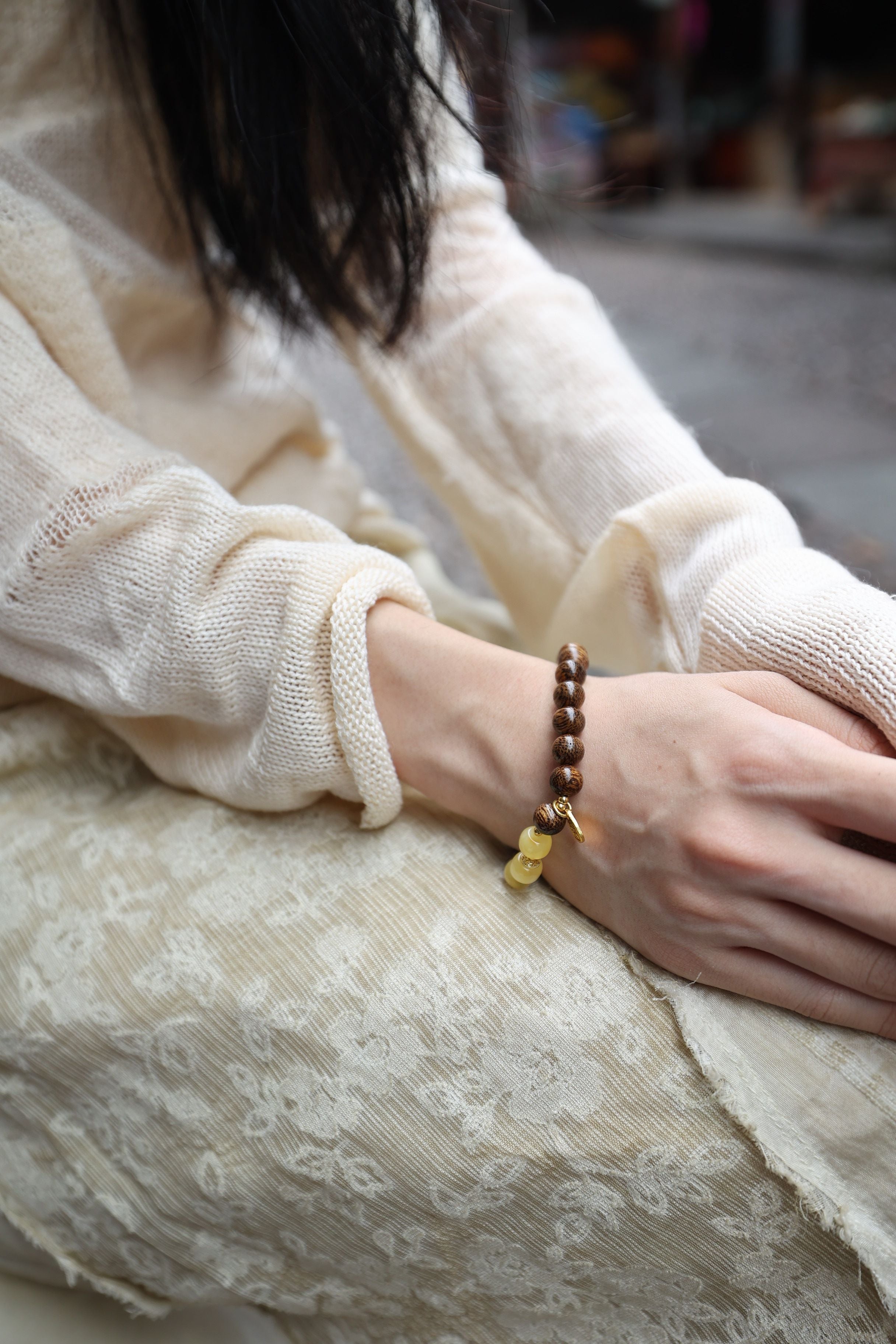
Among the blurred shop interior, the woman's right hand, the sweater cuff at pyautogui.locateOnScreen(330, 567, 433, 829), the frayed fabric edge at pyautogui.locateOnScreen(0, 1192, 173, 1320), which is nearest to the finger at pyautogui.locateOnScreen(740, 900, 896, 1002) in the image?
the woman's right hand

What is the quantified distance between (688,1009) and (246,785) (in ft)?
0.91

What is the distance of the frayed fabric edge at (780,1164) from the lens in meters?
0.41

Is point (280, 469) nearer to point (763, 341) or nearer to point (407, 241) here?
point (407, 241)

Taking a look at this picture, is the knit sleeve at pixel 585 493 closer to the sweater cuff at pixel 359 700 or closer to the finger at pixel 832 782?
the finger at pixel 832 782

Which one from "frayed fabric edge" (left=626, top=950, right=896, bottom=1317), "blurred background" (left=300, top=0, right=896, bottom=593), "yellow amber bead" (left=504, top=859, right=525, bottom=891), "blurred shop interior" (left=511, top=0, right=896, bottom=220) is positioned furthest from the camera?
"blurred shop interior" (left=511, top=0, right=896, bottom=220)

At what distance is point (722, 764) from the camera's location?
1.47ft

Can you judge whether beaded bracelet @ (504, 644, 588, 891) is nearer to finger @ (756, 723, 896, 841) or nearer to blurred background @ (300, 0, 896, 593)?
finger @ (756, 723, 896, 841)

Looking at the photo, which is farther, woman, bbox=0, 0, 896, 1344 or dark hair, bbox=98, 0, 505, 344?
dark hair, bbox=98, 0, 505, 344

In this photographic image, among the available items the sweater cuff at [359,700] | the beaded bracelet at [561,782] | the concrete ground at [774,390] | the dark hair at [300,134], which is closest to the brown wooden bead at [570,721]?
the beaded bracelet at [561,782]

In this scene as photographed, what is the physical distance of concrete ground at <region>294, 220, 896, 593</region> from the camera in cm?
169

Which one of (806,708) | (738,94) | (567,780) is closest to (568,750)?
(567,780)

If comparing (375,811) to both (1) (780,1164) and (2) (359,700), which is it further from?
(1) (780,1164)

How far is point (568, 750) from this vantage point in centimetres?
48

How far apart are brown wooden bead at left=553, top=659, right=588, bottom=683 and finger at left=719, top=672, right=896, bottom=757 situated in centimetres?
7
